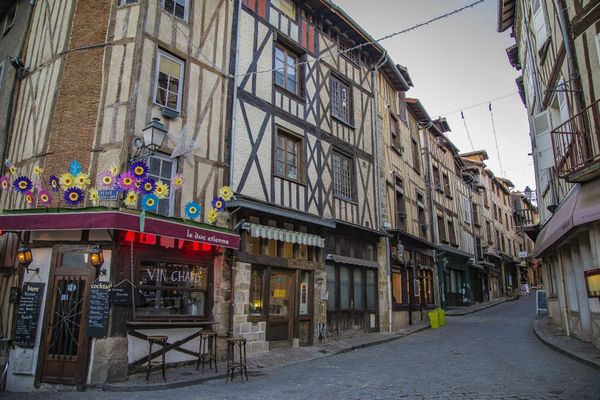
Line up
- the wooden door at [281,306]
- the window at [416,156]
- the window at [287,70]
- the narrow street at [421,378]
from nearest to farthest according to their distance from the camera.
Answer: the narrow street at [421,378] → the wooden door at [281,306] → the window at [287,70] → the window at [416,156]

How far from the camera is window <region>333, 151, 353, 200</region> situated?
12174 mm

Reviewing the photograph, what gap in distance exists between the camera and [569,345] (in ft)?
28.3

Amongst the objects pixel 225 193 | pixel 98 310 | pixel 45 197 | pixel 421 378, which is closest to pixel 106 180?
pixel 45 197

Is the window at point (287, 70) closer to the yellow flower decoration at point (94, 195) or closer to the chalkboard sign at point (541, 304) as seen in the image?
the yellow flower decoration at point (94, 195)

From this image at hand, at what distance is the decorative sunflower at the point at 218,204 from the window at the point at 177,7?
3806mm

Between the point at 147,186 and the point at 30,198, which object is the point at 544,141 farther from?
the point at 30,198

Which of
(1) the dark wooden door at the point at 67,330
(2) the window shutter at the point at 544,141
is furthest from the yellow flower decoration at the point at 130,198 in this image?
(2) the window shutter at the point at 544,141

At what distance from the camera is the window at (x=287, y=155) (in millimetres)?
10384

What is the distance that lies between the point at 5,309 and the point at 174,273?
3.40m

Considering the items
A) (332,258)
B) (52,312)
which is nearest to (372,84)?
(332,258)

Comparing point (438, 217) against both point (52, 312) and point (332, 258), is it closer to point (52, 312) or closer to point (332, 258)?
point (332, 258)

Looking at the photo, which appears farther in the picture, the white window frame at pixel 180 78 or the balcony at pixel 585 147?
the white window frame at pixel 180 78

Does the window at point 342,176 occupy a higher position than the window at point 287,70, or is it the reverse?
the window at point 287,70

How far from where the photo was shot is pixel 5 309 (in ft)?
26.5
